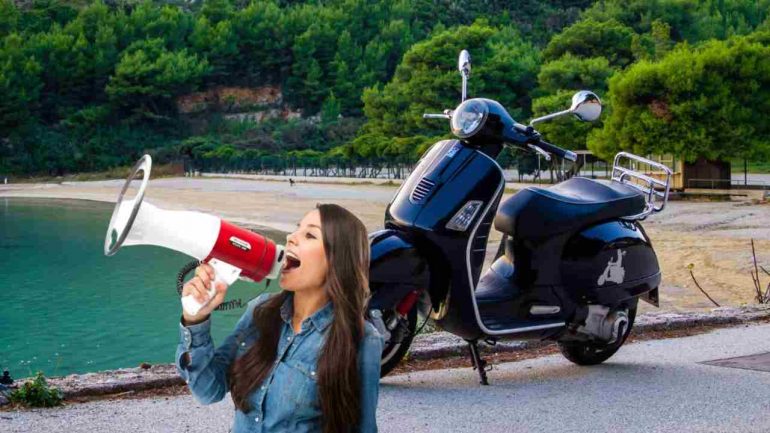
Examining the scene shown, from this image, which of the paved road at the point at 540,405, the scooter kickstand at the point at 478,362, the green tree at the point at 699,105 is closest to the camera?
the paved road at the point at 540,405

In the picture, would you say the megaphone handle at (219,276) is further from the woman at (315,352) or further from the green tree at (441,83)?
the green tree at (441,83)

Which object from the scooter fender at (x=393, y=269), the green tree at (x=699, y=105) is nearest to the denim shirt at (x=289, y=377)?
the scooter fender at (x=393, y=269)

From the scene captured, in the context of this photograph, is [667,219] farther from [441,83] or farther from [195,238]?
[441,83]

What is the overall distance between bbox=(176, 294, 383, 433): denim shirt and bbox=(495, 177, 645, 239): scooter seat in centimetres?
280

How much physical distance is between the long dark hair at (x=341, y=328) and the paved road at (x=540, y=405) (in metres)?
2.00

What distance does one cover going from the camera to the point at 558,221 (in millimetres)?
5043

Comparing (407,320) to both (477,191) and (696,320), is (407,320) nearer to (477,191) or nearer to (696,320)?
(477,191)

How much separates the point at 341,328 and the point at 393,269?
2.23 meters

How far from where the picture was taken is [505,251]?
517 centimetres

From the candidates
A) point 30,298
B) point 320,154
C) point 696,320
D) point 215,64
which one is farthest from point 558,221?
point 215,64

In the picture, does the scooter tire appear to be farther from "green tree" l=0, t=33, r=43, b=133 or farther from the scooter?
A: "green tree" l=0, t=33, r=43, b=133

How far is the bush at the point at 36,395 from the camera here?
4414 mm

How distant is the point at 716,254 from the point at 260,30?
69493 millimetres

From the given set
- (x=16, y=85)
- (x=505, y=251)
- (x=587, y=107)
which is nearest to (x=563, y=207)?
(x=505, y=251)
